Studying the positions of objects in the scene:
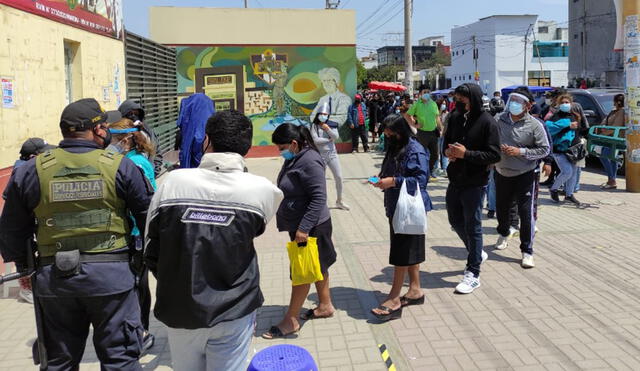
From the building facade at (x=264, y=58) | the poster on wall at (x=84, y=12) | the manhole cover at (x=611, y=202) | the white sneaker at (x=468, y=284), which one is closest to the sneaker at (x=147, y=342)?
the white sneaker at (x=468, y=284)

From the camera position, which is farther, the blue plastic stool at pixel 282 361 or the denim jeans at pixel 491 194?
the denim jeans at pixel 491 194

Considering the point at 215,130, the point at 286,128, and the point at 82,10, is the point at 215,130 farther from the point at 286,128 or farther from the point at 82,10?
the point at 82,10

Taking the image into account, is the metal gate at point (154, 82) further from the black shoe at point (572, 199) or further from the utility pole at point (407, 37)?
the utility pole at point (407, 37)

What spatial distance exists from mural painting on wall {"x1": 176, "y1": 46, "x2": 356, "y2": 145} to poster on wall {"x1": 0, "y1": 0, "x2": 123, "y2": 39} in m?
4.72

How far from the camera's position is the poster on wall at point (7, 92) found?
5.86 meters

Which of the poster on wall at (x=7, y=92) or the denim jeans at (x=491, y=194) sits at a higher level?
the poster on wall at (x=7, y=92)

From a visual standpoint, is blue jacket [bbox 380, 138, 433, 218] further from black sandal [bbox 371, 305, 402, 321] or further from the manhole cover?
the manhole cover

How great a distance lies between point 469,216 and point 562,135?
4209 millimetres

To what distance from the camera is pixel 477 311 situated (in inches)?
188

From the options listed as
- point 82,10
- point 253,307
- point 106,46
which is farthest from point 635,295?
point 106,46

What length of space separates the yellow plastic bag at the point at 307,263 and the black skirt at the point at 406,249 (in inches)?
29.4

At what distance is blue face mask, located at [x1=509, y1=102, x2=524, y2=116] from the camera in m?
5.82

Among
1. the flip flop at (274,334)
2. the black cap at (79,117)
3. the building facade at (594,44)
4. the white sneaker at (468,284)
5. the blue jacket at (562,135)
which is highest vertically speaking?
the building facade at (594,44)

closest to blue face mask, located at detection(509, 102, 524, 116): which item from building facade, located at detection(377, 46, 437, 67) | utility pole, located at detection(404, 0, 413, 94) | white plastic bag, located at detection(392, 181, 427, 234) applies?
white plastic bag, located at detection(392, 181, 427, 234)
